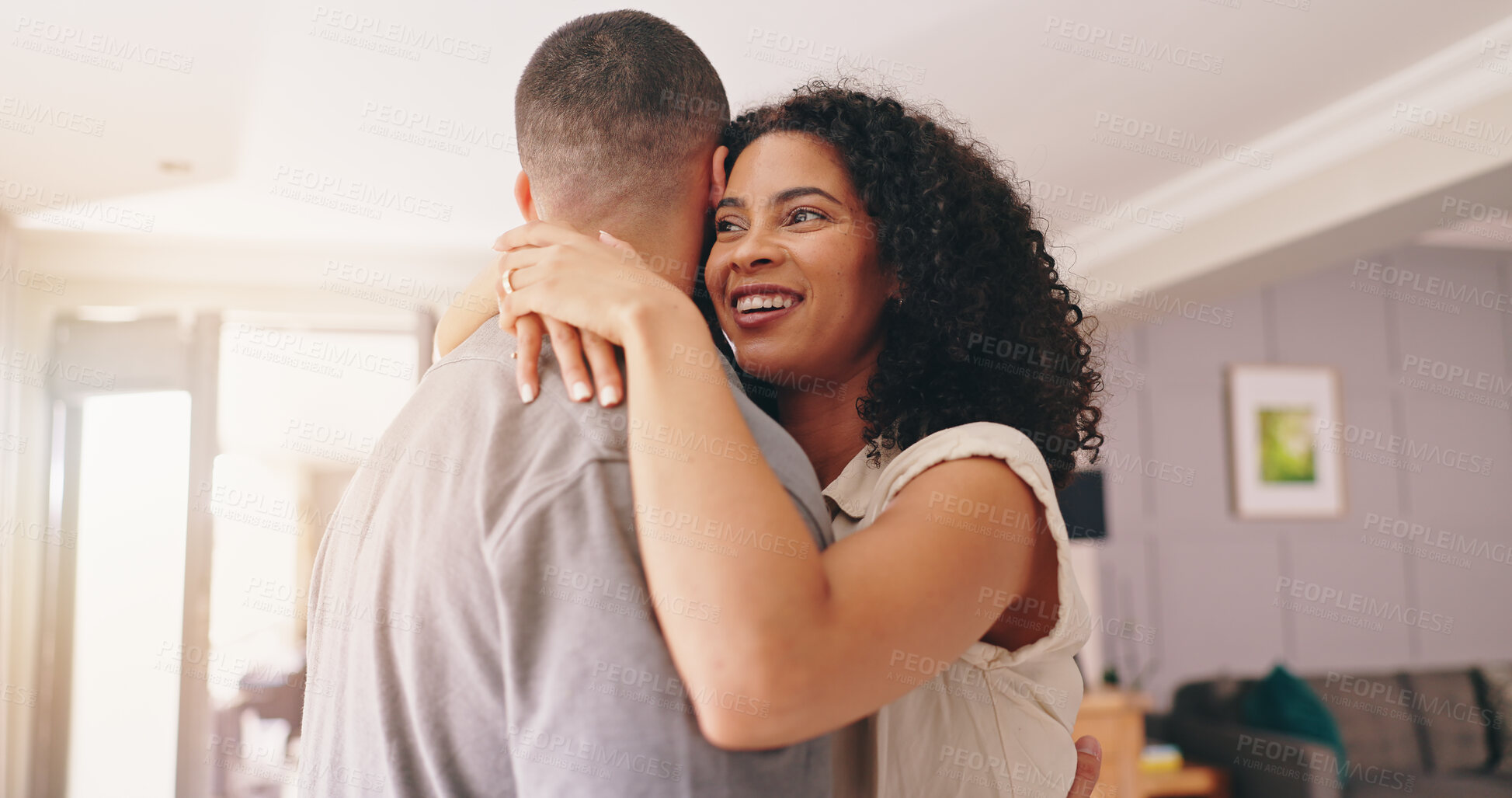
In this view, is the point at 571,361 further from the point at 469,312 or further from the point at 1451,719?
the point at 1451,719

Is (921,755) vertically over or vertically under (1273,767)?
over

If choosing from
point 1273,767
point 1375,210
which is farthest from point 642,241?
point 1273,767

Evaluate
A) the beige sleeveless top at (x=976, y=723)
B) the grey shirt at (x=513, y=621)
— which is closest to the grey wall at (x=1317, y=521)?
the beige sleeveless top at (x=976, y=723)

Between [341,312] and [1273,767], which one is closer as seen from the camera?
[1273,767]

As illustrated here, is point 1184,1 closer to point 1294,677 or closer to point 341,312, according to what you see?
point 1294,677

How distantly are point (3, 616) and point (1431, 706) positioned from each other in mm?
7151

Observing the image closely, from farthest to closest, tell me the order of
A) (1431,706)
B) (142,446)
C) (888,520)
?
(142,446)
(1431,706)
(888,520)

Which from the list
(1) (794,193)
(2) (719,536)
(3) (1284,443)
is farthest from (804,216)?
(3) (1284,443)

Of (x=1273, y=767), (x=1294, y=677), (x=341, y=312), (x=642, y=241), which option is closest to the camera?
(x=642, y=241)

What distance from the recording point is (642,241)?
1028 millimetres

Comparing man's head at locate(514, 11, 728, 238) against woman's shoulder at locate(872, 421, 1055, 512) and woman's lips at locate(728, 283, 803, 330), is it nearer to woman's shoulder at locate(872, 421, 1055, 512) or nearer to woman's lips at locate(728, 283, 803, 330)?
woman's lips at locate(728, 283, 803, 330)

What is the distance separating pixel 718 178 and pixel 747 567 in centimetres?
65

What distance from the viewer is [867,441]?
1.30 metres

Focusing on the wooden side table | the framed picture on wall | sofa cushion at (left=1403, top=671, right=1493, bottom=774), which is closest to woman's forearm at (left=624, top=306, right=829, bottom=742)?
the wooden side table
